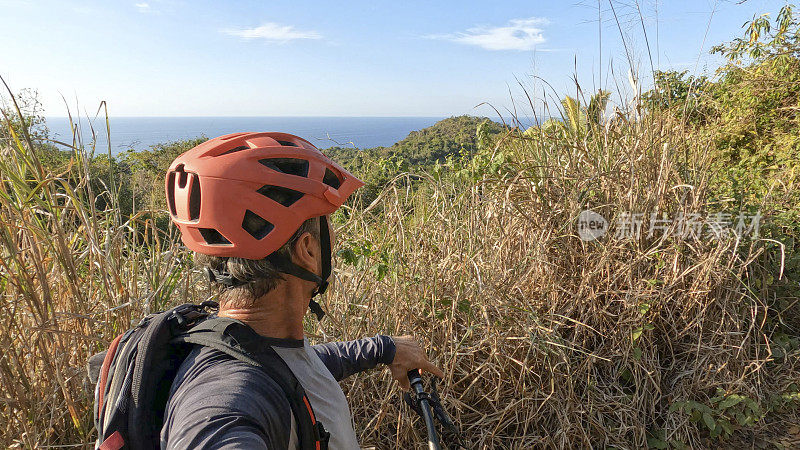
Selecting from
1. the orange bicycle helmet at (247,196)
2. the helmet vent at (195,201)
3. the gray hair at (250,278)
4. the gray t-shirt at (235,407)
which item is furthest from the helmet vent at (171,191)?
the gray t-shirt at (235,407)

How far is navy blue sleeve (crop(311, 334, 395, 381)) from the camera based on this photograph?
168cm

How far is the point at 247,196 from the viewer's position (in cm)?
120

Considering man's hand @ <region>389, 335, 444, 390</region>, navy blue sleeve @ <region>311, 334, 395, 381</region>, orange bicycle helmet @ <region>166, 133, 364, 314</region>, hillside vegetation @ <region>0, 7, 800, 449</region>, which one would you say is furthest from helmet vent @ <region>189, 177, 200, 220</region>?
hillside vegetation @ <region>0, 7, 800, 449</region>

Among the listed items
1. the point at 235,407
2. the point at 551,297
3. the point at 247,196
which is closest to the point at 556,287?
the point at 551,297

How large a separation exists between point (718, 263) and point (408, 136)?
7075 mm

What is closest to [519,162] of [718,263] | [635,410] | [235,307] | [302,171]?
[718,263]

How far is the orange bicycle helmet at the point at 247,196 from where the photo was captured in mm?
1188

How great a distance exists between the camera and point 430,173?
3285 mm

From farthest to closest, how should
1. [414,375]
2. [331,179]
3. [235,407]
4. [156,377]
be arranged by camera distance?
[414,375]
[331,179]
[156,377]
[235,407]

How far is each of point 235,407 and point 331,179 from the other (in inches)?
28.9

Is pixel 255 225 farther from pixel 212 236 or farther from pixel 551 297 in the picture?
pixel 551 297

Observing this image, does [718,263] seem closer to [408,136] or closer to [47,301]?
[47,301]

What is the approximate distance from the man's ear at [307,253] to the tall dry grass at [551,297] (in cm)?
108

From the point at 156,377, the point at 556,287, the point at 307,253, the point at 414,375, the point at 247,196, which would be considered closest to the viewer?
the point at 156,377
